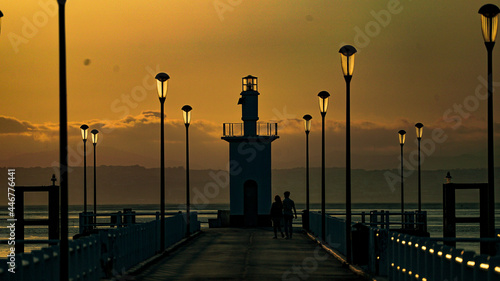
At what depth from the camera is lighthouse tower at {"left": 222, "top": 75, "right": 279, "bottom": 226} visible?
56906 millimetres

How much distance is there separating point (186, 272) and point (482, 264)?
40.8ft

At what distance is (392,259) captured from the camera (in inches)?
766

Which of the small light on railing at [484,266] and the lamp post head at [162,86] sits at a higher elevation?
the lamp post head at [162,86]

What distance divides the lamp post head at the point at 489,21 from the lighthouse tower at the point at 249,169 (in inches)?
1428

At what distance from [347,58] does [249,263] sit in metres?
6.90

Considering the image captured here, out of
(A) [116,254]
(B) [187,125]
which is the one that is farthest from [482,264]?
(B) [187,125]

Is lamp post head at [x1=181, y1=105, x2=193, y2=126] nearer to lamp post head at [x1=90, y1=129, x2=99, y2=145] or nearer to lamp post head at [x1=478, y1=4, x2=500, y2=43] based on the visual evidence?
lamp post head at [x1=90, y1=129, x2=99, y2=145]

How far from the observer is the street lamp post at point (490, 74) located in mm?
20562

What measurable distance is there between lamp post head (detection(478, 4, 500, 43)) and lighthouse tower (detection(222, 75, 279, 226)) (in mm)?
36262

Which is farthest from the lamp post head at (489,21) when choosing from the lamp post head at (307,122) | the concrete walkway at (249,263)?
the lamp post head at (307,122)

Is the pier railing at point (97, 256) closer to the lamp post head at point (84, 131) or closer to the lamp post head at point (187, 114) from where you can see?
the lamp post head at point (187, 114)

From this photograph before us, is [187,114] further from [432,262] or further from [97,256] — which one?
[432,262]

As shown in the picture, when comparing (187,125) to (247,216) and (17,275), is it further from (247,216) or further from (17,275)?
(17,275)

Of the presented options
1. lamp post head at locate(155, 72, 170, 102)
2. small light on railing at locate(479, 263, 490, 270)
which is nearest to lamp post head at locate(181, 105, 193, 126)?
lamp post head at locate(155, 72, 170, 102)
